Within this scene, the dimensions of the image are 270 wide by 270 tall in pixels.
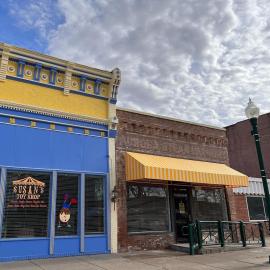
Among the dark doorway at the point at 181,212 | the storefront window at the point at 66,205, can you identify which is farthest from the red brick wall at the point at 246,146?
the storefront window at the point at 66,205

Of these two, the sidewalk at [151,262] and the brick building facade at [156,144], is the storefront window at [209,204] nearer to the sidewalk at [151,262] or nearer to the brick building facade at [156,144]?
the brick building facade at [156,144]

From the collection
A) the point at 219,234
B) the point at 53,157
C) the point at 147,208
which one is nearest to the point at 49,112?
the point at 53,157

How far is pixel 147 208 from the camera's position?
1447 cm

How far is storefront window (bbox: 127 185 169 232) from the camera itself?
13.9m

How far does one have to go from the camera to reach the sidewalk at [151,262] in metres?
9.83

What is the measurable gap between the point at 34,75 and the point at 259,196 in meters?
14.4

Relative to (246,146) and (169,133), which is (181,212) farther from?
(246,146)

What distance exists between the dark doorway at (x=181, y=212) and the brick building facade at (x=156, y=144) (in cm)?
58

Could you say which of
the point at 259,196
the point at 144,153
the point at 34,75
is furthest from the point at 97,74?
the point at 259,196

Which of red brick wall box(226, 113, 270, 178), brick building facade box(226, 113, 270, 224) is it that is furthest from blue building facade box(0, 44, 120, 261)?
red brick wall box(226, 113, 270, 178)

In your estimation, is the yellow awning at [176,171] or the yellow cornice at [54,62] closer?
the yellow cornice at [54,62]

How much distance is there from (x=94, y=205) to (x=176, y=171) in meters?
3.67

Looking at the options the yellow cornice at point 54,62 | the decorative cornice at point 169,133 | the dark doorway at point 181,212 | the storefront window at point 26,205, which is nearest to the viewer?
the storefront window at point 26,205

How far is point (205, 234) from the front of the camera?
15.2m
